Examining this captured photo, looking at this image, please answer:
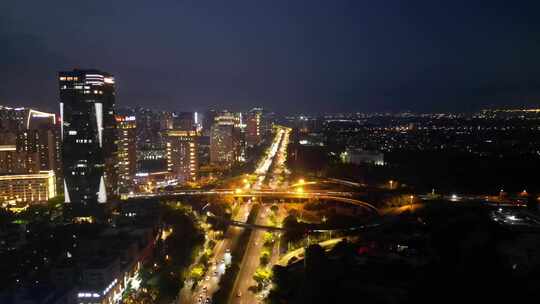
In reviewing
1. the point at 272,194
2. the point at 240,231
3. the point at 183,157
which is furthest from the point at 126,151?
the point at 240,231

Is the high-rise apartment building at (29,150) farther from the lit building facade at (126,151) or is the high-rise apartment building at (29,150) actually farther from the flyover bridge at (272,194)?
the flyover bridge at (272,194)

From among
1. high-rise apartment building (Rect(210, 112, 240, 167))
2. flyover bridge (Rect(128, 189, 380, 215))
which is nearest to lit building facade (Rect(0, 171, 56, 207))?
flyover bridge (Rect(128, 189, 380, 215))

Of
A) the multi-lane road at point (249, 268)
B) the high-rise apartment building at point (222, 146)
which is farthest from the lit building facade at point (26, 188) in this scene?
the high-rise apartment building at point (222, 146)

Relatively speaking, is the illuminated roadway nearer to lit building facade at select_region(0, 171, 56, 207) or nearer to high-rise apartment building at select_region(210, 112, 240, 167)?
lit building facade at select_region(0, 171, 56, 207)

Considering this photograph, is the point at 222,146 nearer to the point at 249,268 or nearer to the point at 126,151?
the point at 126,151

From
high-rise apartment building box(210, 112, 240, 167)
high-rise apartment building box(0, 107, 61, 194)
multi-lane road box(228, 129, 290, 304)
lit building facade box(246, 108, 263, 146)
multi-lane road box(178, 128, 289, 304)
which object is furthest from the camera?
lit building facade box(246, 108, 263, 146)

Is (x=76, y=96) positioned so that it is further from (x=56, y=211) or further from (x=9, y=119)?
(x=9, y=119)

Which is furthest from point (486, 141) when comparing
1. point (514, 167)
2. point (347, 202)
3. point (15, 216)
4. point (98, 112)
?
point (15, 216)

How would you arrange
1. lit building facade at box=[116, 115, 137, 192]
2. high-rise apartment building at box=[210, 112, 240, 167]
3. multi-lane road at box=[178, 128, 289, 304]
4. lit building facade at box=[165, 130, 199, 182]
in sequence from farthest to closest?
high-rise apartment building at box=[210, 112, 240, 167]
lit building facade at box=[165, 130, 199, 182]
lit building facade at box=[116, 115, 137, 192]
multi-lane road at box=[178, 128, 289, 304]
